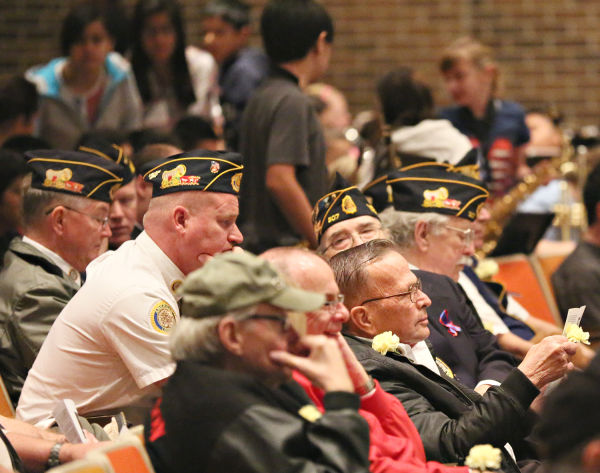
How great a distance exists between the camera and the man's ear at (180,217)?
329 centimetres

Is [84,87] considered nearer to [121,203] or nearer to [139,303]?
[121,203]

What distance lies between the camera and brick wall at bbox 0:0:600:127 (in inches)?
343

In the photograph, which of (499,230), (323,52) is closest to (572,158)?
(499,230)

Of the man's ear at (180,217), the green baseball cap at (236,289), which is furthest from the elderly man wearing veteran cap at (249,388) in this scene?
the man's ear at (180,217)

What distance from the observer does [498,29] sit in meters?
8.80

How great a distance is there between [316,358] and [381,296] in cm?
97

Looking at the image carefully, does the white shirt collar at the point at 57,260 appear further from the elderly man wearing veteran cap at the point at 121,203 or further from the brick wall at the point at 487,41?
the brick wall at the point at 487,41

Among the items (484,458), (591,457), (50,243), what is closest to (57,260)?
(50,243)

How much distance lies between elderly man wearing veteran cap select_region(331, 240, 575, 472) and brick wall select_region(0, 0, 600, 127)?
5.50 m

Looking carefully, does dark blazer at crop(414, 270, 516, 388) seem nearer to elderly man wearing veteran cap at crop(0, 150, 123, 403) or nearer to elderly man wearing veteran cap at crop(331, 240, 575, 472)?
elderly man wearing veteran cap at crop(331, 240, 575, 472)

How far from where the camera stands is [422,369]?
3281 millimetres

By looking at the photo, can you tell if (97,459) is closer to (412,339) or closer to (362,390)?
(362,390)

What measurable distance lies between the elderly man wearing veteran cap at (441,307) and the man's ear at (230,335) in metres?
1.53

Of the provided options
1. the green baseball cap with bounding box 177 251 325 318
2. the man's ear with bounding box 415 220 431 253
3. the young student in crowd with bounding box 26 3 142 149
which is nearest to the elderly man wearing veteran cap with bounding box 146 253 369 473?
the green baseball cap with bounding box 177 251 325 318
